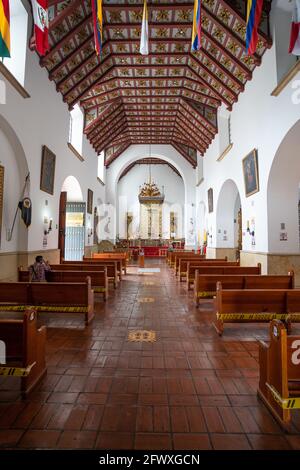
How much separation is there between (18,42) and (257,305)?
747 centimetres

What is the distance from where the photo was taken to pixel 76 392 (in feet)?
8.23

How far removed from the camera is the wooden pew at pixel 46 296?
4.48 metres

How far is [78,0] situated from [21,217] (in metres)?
5.21

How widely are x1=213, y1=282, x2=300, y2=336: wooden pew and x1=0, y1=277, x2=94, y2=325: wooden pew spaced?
7.00 ft

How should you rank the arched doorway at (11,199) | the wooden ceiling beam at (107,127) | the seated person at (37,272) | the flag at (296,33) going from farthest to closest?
the wooden ceiling beam at (107,127)
the arched doorway at (11,199)
the seated person at (37,272)
the flag at (296,33)

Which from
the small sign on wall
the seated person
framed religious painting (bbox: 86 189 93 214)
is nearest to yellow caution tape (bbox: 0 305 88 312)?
the seated person

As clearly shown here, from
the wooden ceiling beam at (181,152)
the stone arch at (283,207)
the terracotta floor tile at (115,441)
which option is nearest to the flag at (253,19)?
the stone arch at (283,207)

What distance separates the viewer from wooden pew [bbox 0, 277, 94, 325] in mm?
4480

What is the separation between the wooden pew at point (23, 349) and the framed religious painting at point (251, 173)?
23.0 feet

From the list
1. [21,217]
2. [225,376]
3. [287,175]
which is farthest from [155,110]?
[225,376]

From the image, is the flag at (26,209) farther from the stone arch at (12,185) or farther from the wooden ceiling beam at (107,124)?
the wooden ceiling beam at (107,124)

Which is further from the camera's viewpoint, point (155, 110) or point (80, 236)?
point (155, 110)

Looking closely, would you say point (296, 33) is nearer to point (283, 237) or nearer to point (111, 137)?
point (283, 237)

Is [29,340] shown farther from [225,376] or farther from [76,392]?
[225,376]
